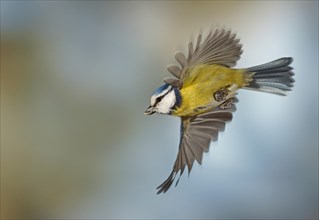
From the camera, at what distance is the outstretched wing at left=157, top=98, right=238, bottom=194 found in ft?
1.95

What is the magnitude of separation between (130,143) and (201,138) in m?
0.67

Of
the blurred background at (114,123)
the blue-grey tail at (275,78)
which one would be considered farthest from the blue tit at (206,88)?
the blurred background at (114,123)

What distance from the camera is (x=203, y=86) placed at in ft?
1.93

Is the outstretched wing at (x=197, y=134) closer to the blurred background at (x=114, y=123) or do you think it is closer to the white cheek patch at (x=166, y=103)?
the white cheek patch at (x=166, y=103)

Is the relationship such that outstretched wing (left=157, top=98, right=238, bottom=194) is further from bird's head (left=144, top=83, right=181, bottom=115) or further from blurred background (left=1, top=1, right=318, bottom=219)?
blurred background (left=1, top=1, right=318, bottom=219)

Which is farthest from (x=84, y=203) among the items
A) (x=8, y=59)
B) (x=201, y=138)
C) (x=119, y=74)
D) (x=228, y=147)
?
(x=201, y=138)

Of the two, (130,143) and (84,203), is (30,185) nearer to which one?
(84,203)

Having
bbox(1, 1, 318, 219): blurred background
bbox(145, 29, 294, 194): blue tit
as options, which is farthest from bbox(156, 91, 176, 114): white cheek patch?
bbox(1, 1, 318, 219): blurred background

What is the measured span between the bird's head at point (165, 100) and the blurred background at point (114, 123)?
1.27 ft

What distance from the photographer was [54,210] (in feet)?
4.54

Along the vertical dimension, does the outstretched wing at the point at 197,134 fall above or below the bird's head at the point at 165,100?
below

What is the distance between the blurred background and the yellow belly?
0.39 metres

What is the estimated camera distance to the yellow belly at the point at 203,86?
0.58 meters

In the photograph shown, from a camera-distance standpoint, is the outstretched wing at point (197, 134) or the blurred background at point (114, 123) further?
the blurred background at point (114, 123)
